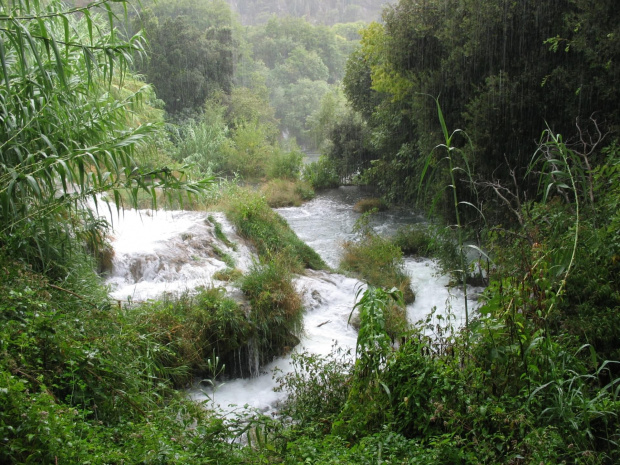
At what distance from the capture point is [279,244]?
929 centimetres

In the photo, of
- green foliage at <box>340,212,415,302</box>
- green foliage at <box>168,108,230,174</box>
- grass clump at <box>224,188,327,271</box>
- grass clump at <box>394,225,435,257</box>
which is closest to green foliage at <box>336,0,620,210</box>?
grass clump at <box>394,225,435,257</box>

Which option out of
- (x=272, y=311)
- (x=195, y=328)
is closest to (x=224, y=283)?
(x=272, y=311)

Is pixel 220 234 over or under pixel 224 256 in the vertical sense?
over

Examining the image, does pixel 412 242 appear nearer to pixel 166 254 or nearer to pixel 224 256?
pixel 224 256

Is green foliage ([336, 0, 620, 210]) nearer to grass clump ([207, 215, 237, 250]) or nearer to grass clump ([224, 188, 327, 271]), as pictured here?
grass clump ([224, 188, 327, 271])

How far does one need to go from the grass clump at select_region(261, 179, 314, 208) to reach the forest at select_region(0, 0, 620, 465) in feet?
13.7

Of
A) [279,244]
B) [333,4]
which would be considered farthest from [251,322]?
[333,4]

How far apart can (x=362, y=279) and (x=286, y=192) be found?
27.4 feet

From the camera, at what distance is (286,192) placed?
16.8 m

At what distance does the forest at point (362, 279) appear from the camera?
2609 millimetres

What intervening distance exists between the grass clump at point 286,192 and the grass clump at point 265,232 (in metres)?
5.61

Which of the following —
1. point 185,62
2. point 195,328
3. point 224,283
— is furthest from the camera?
Result: point 185,62

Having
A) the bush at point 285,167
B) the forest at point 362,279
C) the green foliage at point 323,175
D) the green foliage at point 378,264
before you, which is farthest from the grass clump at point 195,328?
the bush at point 285,167

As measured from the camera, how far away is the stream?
586 cm
